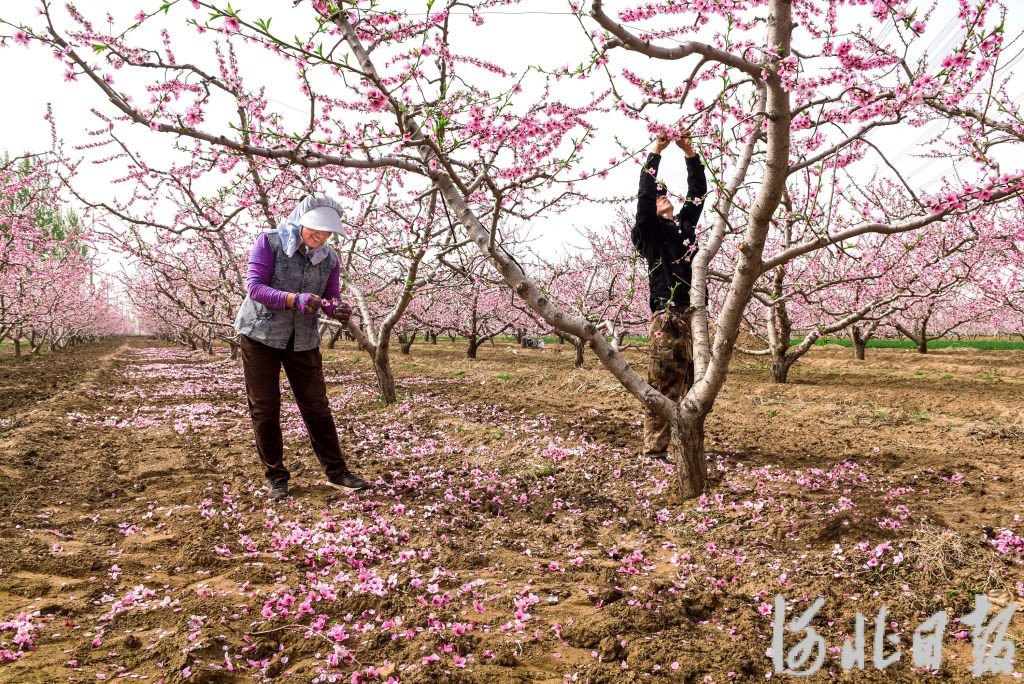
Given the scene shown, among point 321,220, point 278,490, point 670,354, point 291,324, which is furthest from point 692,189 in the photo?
point 278,490

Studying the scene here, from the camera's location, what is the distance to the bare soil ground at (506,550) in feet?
8.07

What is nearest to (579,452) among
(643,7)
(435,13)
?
(643,7)

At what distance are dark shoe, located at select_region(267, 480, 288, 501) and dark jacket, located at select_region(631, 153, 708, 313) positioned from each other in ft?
12.4

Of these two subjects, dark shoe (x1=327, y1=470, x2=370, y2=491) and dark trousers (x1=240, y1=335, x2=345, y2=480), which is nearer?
dark trousers (x1=240, y1=335, x2=345, y2=480)

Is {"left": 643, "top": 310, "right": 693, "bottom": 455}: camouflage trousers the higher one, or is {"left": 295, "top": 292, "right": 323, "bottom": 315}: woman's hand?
{"left": 295, "top": 292, "right": 323, "bottom": 315}: woman's hand

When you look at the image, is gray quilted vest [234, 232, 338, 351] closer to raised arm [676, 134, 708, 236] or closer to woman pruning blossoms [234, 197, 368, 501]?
woman pruning blossoms [234, 197, 368, 501]

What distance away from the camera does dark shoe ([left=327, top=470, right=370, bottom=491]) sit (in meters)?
4.94

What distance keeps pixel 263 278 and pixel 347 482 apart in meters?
1.95

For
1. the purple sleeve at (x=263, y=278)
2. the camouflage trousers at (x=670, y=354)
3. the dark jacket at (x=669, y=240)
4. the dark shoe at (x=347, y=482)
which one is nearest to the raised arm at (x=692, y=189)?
the dark jacket at (x=669, y=240)

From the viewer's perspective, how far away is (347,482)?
495 cm

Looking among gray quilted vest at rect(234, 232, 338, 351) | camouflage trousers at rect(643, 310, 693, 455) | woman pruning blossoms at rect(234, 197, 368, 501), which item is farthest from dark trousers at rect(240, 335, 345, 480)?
camouflage trousers at rect(643, 310, 693, 455)

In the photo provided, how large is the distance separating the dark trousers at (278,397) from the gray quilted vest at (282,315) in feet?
0.35

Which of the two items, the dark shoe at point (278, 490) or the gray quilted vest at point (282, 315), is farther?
the dark shoe at point (278, 490)

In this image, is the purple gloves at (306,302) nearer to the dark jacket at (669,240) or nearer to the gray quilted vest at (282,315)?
the gray quilted vest at (282,315)
